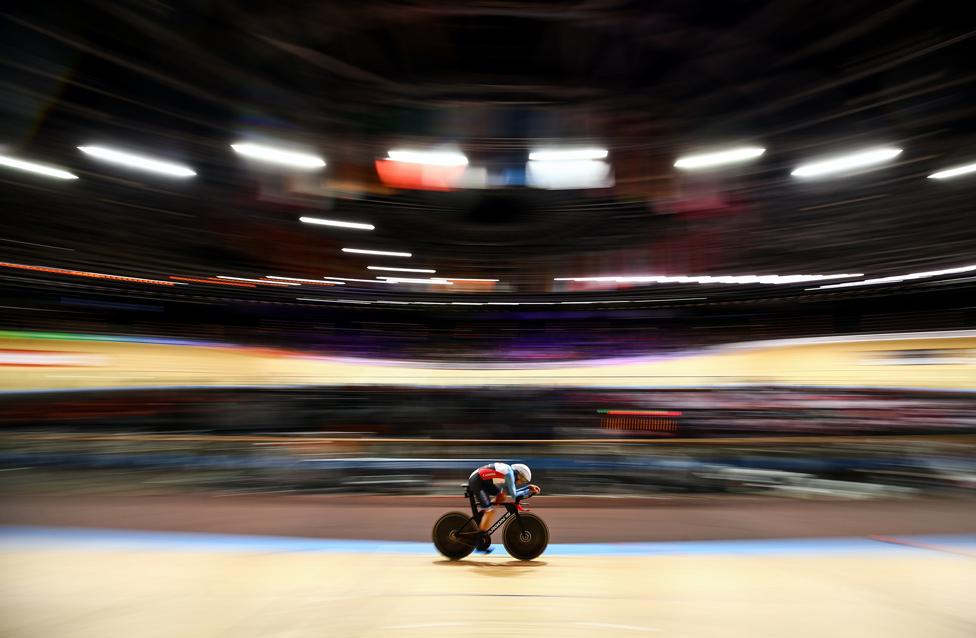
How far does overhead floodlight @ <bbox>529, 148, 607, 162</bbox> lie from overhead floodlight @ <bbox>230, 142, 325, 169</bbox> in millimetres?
2942

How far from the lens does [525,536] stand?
12.5 feet

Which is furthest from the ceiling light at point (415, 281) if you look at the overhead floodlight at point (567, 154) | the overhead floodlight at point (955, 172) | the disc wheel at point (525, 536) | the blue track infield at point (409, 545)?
the overhead floodlight at point (955, 172)

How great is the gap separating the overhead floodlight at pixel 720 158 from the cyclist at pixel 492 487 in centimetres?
485

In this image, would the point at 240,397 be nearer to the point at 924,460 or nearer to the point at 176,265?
the point at 176,265

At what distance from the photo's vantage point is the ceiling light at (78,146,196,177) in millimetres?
6505

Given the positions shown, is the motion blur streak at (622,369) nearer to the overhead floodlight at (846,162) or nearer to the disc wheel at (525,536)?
the overhead floodlight at (846,162)

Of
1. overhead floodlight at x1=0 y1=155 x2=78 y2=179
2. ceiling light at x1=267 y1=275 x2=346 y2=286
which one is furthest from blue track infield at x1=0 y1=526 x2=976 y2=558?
ceiling light at x1=267 y1=275 x2=346 y2=286

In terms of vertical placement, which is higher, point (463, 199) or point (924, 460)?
point (463, 199)

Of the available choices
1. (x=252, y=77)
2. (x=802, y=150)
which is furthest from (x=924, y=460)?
(x=252, y=77)

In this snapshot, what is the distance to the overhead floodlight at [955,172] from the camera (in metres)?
6.45

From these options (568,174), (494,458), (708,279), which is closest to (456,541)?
(494,458)

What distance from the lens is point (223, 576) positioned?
11.3 feet

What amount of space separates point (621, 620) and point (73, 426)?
1048cm

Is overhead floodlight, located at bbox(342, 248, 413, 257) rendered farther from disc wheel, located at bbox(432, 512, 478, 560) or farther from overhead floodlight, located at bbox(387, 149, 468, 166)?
disc wheel, located at bbox(432, 512, 478, 560)
